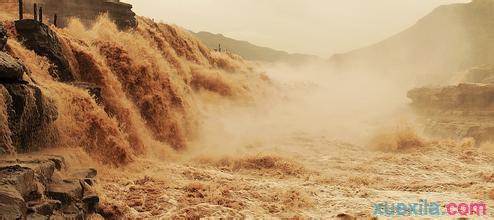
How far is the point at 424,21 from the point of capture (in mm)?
68250

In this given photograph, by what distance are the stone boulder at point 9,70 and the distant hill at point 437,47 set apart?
4110 cm

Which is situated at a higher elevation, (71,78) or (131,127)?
(71,78)

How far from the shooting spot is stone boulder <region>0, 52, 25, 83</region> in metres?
6.75

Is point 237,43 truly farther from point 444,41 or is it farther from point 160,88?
point 160,88

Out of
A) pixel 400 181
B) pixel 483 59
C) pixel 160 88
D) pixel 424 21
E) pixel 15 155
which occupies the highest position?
pixel 424 21

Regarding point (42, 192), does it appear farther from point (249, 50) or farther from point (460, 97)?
point (249, 50)

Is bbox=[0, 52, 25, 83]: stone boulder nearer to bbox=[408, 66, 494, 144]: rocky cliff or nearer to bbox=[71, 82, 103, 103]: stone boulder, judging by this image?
bbox=[71, 82, 103, 103]: stone boulder

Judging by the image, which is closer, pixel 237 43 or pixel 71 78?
pixel 71 78

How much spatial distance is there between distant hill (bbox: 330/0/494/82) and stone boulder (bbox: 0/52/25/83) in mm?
41099

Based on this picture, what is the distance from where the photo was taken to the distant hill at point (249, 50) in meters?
108

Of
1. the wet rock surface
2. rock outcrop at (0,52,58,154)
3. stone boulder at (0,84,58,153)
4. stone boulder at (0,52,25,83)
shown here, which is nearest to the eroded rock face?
stone boulder at (0,84,58,153)

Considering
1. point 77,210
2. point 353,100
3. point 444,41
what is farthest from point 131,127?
point 444,41

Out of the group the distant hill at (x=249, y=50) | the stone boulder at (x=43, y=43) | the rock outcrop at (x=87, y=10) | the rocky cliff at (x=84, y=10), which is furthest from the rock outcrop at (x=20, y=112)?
the distant hill at (x=249, y=50)

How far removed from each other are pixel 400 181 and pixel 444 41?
53503 millimetres
